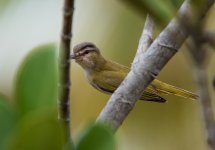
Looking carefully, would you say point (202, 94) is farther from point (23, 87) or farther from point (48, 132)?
point (23, 87)

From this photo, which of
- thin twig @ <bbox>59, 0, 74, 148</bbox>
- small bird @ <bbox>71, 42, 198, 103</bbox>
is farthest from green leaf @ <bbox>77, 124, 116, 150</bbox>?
small bird @ <bbox>71, 42, 198, 103</bbox>

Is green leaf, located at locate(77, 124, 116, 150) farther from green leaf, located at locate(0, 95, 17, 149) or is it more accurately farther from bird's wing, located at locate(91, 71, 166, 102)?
bird's wing, located at locate(91, 71, 166, 102)

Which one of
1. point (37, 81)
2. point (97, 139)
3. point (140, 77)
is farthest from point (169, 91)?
point (97, 139)

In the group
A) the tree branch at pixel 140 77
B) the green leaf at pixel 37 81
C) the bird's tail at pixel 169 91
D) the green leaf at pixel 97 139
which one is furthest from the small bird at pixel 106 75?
the green leaf at pixel 97 139

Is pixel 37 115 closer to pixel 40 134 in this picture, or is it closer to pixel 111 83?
pixel 40 134

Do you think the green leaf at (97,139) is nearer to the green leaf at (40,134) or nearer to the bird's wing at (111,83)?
the green leaf at (40,134)

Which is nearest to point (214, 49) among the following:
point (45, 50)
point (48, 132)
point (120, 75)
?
point (48, 132)

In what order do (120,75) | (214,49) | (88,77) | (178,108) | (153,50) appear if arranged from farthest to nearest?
(178,108) < (88,77) < (120,75) < (153,50) < (214,49)
